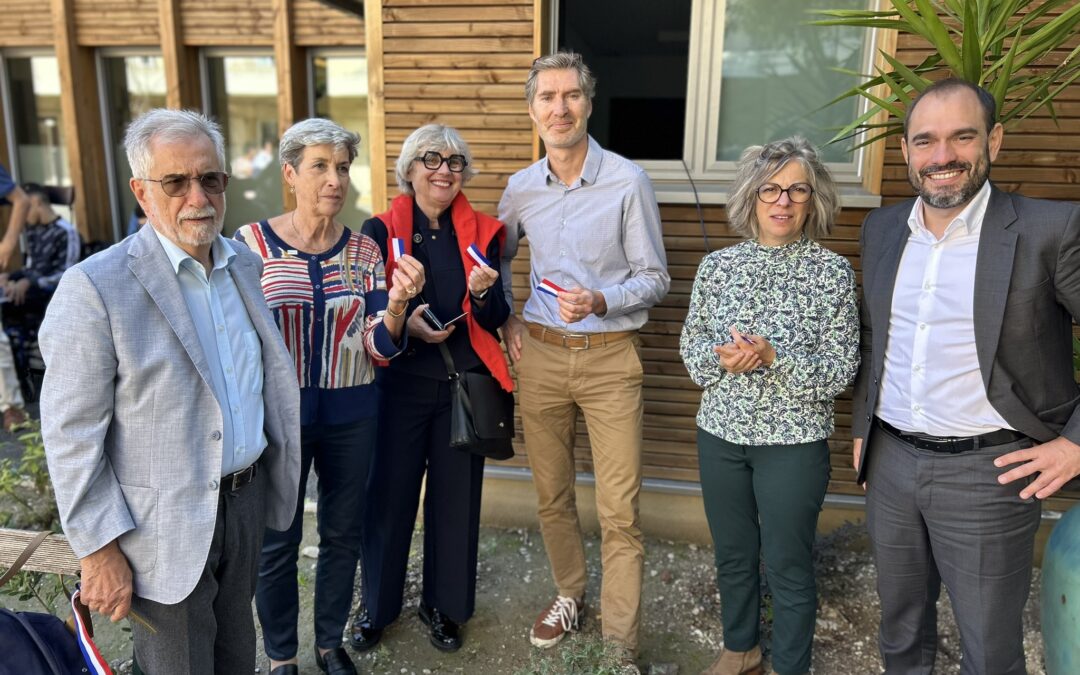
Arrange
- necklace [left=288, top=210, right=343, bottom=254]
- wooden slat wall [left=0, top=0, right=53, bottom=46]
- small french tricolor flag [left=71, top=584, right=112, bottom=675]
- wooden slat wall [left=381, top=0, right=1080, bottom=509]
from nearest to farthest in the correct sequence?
small french tricolor flag [left=71, top=584, right=112, bottom=675]
necklace [left=288, top=210, right=343, bottom=254]
wooden slat wall [left=381, top=0, right=1080, bottom=509]
wooden slat wall [left=0, top=0, right=53, bottom=46]

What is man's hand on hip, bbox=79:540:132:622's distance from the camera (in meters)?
1.76

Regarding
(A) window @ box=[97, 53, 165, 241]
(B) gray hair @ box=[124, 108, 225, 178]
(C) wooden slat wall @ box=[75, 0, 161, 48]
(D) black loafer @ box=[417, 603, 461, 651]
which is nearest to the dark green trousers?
(D) black loafer @ box=[417, 603, 461, 651]

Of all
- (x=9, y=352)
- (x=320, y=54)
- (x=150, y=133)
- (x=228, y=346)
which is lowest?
(x=9, y=352)

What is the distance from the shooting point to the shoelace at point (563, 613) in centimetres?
323

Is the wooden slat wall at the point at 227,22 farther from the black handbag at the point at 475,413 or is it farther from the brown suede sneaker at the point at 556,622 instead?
Answer: the brown suede sneaker at the point at 556,622

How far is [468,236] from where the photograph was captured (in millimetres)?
2861

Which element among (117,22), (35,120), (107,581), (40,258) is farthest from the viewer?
(35,120)

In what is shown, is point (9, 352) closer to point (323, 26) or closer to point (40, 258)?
point (40, 258)

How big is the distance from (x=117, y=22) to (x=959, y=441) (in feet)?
28.1

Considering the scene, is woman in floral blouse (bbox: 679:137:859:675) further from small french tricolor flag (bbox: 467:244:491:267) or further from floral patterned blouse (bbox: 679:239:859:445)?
small french tricolor flag (bbox: 467:244:491:267)

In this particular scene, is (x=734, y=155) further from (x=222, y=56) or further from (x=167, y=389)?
(x=222, y=56)

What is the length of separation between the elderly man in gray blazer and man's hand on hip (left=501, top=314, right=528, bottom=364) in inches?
48.6

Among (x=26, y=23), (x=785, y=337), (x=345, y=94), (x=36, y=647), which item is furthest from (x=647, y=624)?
(x=26, y=23)

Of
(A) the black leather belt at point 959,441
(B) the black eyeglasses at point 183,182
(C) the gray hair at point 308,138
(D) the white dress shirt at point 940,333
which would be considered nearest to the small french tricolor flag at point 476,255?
(C) the gray hair at point 308,138
